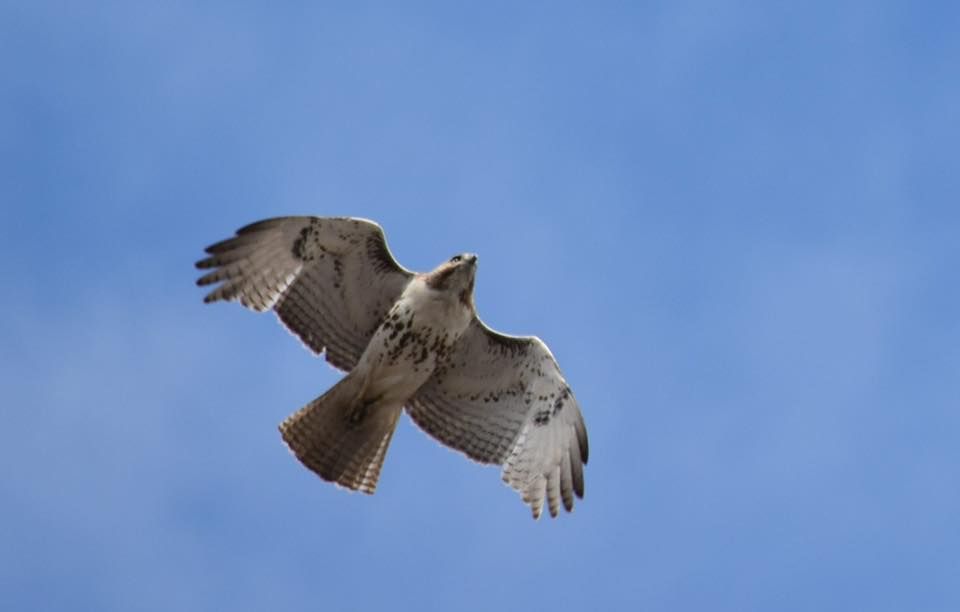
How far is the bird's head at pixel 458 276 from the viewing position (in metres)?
17.6

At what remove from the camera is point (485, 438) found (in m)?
18.8

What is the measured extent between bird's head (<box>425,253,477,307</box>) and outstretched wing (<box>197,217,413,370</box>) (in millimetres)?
429

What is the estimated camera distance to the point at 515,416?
1878cm

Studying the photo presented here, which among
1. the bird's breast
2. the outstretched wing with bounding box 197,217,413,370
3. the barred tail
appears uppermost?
the outstretched wing with bounding box 197,217,413,370

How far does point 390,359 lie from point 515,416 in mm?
1542

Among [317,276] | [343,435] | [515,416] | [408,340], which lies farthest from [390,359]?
[515,416]

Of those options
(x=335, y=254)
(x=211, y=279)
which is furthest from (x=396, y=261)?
(x=211, y=279)

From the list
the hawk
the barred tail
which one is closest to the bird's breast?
the hawk

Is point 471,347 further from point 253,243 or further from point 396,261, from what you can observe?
point 253,243

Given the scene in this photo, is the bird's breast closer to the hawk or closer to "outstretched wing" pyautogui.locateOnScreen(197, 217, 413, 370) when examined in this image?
the hawk

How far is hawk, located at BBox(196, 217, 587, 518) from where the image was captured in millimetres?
17906

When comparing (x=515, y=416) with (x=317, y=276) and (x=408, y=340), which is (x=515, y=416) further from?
(x=317, y=276)

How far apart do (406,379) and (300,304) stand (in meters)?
1.20

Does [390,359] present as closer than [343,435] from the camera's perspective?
Yes
